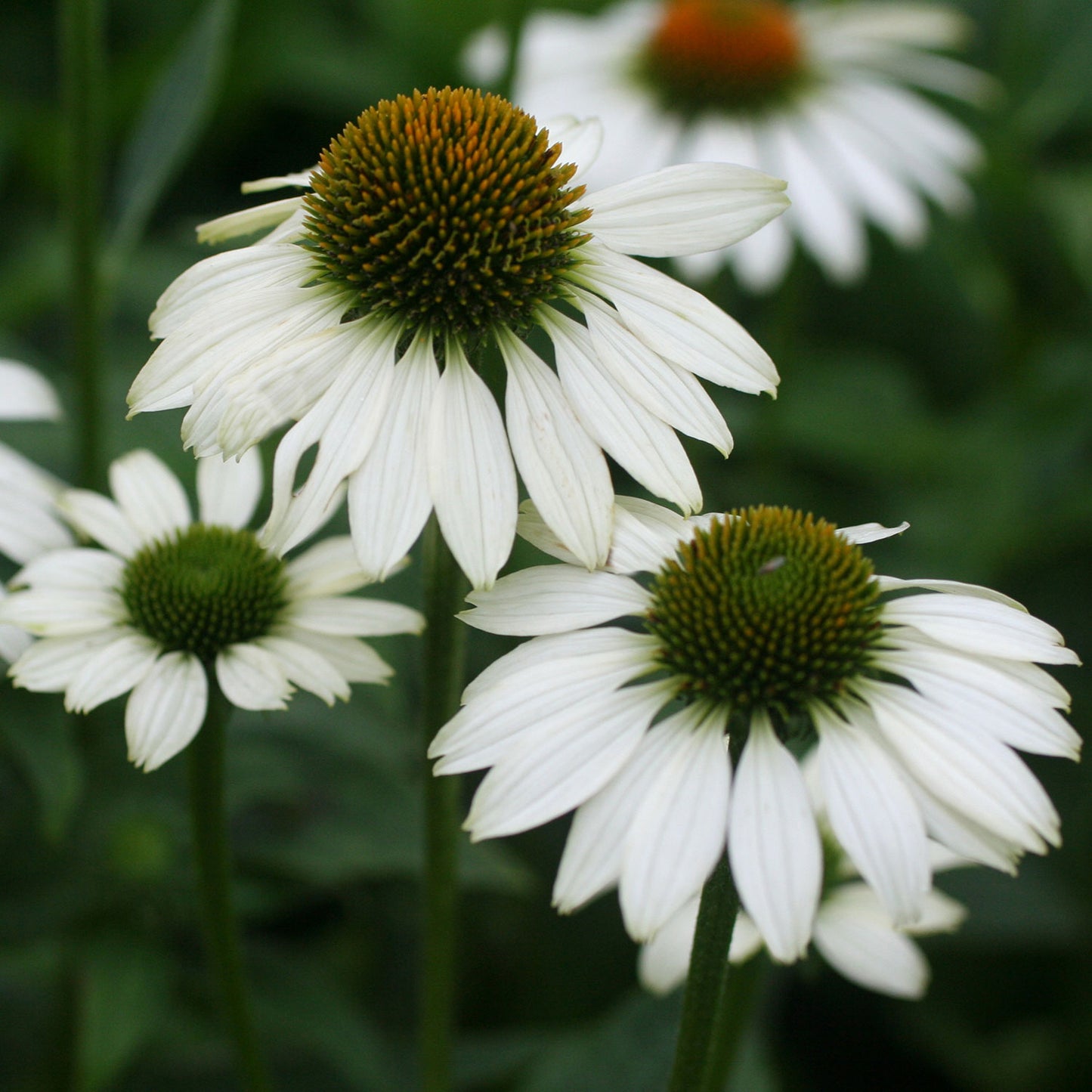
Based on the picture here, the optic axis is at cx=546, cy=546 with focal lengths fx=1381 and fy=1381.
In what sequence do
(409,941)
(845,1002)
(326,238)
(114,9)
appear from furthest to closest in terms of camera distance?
(114,9), (845,1002), (409,941), (326,238)

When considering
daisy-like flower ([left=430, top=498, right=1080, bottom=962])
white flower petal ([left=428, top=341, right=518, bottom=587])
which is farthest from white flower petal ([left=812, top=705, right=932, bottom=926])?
white flower petal ([left=428, top=341, right=518, bottom=587])

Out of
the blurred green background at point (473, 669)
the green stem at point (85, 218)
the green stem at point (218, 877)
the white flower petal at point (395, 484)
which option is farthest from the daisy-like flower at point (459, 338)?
the green stem at point (85, 218)

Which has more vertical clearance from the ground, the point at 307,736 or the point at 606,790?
the point at 606,790

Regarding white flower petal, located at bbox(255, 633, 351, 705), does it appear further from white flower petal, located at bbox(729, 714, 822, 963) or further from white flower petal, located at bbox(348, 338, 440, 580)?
white flower petal, located at bbox(729, 714, 822, 963)

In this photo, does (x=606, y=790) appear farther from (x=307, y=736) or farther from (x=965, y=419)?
(x=965, y=419)

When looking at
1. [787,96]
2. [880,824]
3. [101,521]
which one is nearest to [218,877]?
[101,521]

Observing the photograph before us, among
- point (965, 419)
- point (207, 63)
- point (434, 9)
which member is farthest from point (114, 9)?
point (965, 419)

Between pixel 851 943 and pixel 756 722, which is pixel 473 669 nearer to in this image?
pixel 851 943
